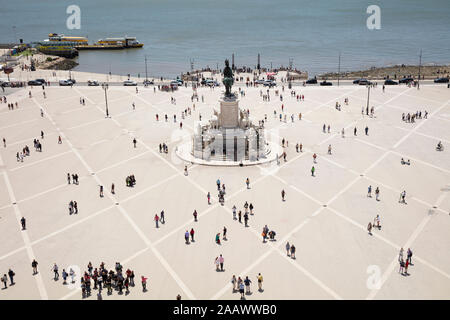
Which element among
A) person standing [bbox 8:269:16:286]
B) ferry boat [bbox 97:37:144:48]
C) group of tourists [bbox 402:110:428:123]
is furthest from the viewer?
ferry boat [bbox 97:37:144:48]

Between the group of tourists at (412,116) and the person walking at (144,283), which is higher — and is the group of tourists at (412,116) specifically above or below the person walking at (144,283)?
above

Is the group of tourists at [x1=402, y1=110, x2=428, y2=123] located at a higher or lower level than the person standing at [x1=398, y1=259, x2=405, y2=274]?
higher

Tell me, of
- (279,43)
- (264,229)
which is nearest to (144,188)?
(264,229)

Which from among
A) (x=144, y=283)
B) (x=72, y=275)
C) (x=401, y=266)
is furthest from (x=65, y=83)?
(x=401, y=266)

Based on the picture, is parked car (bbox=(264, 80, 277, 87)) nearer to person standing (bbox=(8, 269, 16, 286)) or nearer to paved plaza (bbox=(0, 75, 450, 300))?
paved plaza (bbox=(0, 75, 450, 300))

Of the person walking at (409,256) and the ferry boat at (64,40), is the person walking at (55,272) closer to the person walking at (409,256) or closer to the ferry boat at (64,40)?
the person walking at (409,256)

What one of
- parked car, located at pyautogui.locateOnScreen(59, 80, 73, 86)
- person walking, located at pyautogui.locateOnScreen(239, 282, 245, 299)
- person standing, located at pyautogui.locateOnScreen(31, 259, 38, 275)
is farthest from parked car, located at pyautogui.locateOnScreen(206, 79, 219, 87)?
person walking, located at pyautogui.locateOnScreen(239, 282, 245, 299)

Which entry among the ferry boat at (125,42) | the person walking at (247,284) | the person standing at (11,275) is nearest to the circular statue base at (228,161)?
the person walking at (247,284)
